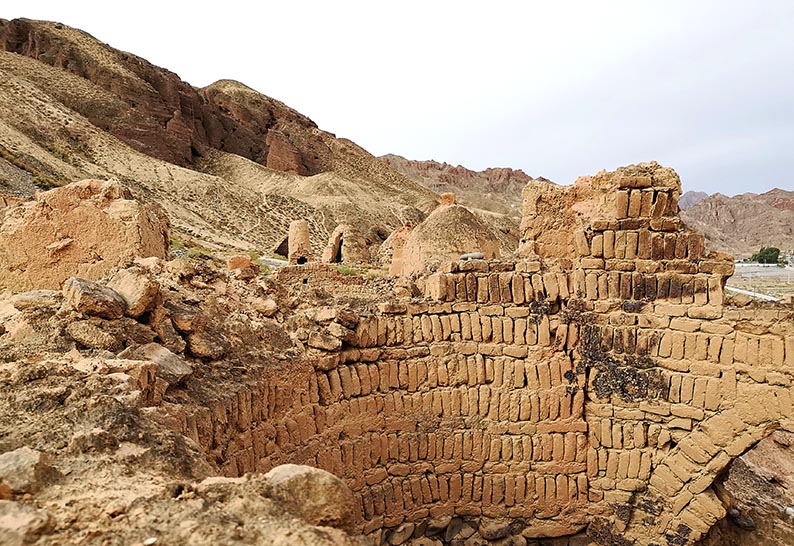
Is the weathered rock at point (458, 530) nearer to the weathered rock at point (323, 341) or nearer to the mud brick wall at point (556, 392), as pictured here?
the mud brick wall at point (556, 392)

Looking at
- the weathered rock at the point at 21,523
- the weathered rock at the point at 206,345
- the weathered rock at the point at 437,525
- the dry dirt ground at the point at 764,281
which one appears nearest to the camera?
the weathered rock at the point at 21,523

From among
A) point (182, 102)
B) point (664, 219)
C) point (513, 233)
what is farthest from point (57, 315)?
point (182, 102)

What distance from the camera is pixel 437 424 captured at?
3.81m

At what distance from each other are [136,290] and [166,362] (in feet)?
1.52

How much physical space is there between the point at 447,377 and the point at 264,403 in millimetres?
1406

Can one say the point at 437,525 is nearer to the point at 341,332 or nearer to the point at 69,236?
the point at 341,332

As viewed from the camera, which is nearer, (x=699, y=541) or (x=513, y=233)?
(x=699, y=541)

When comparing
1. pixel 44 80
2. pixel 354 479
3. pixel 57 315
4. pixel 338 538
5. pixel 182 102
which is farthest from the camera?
pixel 182 102

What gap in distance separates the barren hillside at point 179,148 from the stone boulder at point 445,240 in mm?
12069

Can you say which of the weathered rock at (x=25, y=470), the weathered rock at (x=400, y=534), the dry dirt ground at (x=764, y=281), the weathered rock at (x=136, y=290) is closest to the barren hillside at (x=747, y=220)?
the dry dirt ground at (x=764, y=281)

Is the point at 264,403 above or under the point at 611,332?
under

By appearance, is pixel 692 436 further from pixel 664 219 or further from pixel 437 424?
pixel 437 424

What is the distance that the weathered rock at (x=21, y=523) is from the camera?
1082 mm

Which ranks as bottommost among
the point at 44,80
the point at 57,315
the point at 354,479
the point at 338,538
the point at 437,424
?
the point at 354,479
